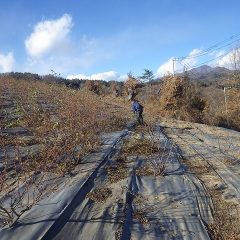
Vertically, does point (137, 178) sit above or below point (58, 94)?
below

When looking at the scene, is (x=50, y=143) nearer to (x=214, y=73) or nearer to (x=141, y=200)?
(x=141, y=200)

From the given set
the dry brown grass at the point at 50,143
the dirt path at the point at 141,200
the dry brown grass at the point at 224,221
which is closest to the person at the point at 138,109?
the dry brown grass at the point at 50,143

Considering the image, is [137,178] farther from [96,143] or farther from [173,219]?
[96,143]

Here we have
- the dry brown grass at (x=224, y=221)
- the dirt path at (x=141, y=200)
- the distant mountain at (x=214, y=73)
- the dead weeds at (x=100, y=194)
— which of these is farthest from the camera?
the distant mountain at (x=214, y=73)

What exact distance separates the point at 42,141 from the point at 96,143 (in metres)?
1.47

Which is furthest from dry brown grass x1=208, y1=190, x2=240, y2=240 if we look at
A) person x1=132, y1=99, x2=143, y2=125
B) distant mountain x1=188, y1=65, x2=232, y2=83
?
distant mountain x1=188, y1=65, x2=232, y2=83


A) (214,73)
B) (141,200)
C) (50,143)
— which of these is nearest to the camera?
(141,200)

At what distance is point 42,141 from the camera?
10.7 m

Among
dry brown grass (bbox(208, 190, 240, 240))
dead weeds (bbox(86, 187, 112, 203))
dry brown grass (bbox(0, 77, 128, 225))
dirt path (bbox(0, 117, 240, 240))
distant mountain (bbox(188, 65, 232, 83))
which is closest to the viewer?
dirt path (bbox(0, 117, 240, 240))

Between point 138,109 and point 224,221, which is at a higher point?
point 138,109

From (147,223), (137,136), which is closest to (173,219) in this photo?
(147,223)

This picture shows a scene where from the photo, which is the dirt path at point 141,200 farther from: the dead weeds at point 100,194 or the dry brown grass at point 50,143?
the dry brown grass at point 50,143

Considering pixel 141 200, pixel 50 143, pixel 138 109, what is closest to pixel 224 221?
pixel 141 200

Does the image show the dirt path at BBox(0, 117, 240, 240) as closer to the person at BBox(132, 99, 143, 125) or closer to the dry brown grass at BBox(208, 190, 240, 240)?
the dry brown grass at BBox(208, 190, 240, 240)
